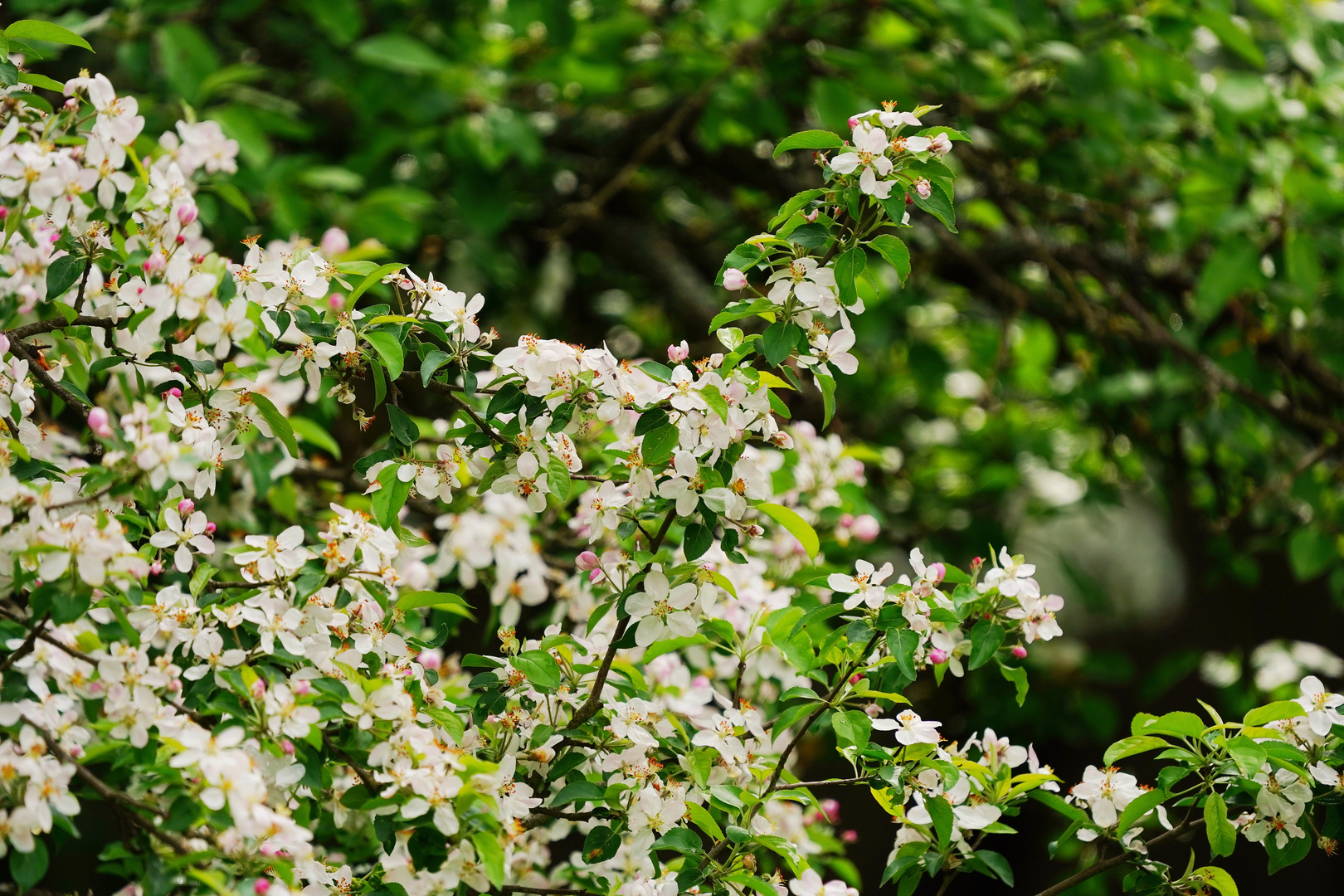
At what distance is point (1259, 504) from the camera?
2713mm

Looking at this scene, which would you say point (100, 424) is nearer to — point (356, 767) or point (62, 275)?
point (62, 275)

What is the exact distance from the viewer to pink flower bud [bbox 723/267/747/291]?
42.3 inches

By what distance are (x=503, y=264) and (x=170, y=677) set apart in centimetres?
183

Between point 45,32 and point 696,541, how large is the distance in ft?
2.88

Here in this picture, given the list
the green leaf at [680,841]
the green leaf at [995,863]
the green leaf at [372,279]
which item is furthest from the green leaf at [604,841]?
the green leaf at [372,279]

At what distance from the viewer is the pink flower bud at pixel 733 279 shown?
107 cm

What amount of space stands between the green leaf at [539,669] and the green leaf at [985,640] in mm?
424

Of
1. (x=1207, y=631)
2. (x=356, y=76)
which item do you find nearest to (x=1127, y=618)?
(x=1207, y=631)

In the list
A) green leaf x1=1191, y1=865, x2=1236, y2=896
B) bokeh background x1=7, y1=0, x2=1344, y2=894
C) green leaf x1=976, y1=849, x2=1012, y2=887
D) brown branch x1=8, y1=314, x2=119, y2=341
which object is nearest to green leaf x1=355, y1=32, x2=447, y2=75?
bokeh background x1=7, y1=0, x2=1344, y2=894

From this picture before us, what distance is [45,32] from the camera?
3.86 ft

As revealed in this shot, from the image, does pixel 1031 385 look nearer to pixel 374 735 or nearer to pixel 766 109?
pixel 766 109

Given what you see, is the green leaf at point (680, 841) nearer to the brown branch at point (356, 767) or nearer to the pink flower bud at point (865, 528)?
the brown branch at point (356, 767)

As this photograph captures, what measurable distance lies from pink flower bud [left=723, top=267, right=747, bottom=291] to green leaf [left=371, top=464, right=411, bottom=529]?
1.27 ft

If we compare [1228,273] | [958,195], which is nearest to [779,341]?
[1228,273]
